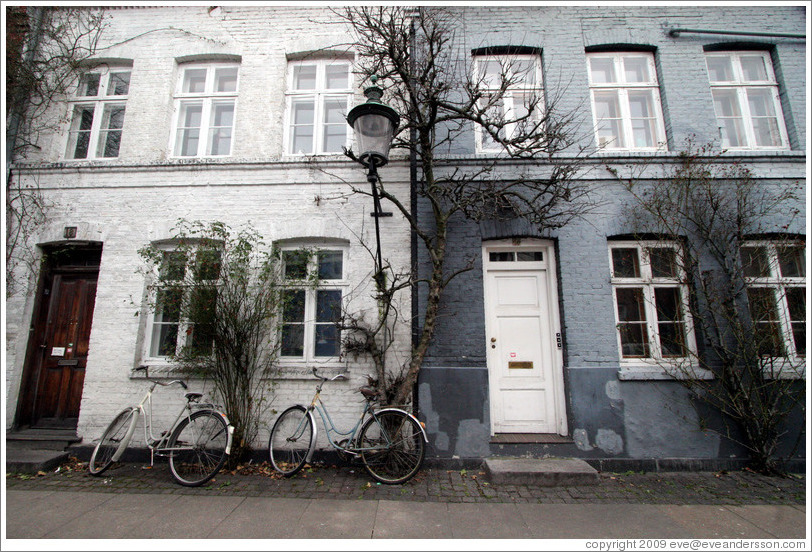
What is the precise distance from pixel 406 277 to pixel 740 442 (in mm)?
4804

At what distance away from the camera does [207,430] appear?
478cm

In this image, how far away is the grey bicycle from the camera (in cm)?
458

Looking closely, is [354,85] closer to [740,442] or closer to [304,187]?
[304,187]

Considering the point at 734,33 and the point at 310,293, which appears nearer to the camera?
the point at 310,293

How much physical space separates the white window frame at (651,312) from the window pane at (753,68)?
3.47 meters

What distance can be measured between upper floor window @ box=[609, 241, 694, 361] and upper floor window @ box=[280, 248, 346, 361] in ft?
13.4

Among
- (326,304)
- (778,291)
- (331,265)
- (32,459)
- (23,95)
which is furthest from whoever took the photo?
(23,95)

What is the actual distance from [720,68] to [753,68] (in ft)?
1.75

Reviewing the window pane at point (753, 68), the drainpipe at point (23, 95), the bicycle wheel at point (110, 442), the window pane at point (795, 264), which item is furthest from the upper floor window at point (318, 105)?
the window pane at point (795, 264)

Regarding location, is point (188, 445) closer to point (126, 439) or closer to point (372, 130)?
point (126, 439)

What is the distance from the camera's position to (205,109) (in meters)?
6.60

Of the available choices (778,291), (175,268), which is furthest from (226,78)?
(778,291)

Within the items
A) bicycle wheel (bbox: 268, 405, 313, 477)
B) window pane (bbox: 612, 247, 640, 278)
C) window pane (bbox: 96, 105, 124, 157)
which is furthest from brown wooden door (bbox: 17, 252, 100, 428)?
window pane (bbox: 612, 247, 640, 278)

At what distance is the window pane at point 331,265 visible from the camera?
19.3 ft
